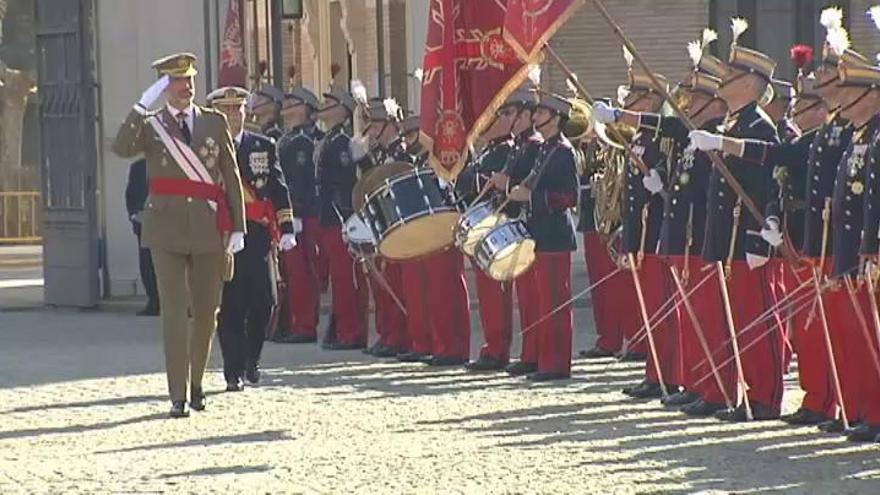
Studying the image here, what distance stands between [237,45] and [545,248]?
23.3ft

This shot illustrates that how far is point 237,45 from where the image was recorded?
21734mm

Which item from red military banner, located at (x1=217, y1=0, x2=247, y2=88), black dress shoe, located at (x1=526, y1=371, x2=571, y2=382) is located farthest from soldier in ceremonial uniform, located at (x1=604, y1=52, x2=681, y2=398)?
red military banner, located at (x1=217, y1=0, x2=247, y2=88)

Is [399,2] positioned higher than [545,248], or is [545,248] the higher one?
[399,2]

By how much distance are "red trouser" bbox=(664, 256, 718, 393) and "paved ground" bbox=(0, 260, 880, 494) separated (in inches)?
11.6

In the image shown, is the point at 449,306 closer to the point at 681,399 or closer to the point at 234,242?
the point at 234,242

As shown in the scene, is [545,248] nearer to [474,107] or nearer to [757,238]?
[474,107]

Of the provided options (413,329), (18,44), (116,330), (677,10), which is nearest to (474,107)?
(413,329)

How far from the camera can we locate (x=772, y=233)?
12469 millimetres

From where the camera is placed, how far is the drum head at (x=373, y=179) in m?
16.3

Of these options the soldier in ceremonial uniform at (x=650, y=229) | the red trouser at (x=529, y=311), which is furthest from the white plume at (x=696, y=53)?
the red trouser at (x=529, y=311)

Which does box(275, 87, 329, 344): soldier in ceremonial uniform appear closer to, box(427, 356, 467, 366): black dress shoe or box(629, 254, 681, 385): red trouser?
box(427, 356, 467, 366): black dress shoe

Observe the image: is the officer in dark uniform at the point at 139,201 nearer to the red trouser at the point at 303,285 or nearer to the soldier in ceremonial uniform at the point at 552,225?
the red trouser at the point at 303,285

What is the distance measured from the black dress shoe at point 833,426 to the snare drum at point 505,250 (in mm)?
3191

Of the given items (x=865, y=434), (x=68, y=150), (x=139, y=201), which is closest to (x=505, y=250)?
(x=865, y=434)
